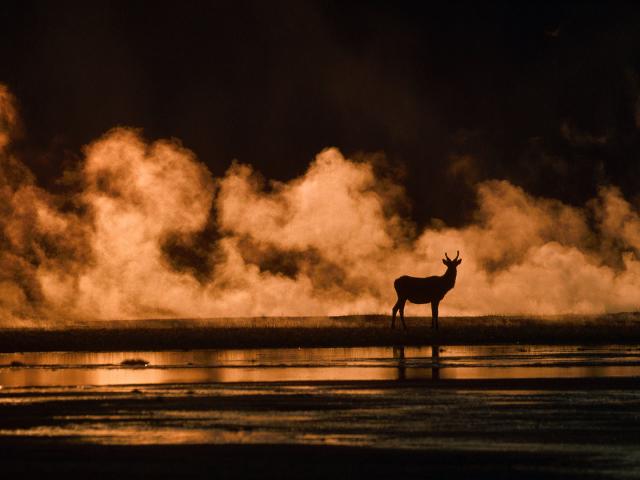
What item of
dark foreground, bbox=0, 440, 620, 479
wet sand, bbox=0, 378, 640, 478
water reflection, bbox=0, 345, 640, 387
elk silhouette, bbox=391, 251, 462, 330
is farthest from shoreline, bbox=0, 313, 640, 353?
dark foreground, bbox=0, 440, 620, 479

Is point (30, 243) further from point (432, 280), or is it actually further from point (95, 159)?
point (432, 280)

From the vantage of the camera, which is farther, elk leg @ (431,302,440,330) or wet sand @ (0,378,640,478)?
elk leg @ (431,302,440,330)

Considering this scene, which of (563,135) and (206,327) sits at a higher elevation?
(563,135)

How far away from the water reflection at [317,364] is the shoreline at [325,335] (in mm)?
2502

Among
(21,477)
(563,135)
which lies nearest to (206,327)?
(563,135)

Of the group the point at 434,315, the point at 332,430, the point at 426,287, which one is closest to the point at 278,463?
the point at 332,430

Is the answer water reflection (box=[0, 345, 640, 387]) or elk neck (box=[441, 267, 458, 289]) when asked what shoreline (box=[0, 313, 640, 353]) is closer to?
elk neck (box=[441, 267, 458, 289])

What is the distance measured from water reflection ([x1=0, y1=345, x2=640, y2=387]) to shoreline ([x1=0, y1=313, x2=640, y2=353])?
250 cm

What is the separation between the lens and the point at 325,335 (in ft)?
184

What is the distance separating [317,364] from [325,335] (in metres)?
14.7

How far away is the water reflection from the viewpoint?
36438 millimetres

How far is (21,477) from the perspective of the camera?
20578mm

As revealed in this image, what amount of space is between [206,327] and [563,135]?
75.7 feet

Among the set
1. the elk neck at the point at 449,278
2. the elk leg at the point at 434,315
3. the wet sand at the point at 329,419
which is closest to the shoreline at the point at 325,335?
the elk leg at the point at 434,315
